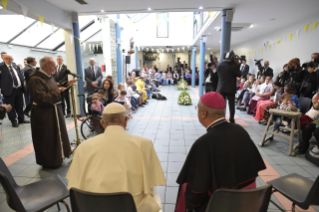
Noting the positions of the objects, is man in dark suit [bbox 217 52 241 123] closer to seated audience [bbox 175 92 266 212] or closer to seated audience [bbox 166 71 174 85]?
seated audience [bbox 175 92 266 212]

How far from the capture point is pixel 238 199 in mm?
1133

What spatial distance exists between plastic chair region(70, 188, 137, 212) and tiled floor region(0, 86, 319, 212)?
3.90 ft

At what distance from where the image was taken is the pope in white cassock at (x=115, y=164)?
1.21 metres

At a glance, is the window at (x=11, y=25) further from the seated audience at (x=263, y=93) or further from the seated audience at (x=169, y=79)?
the seated audience at (x=169, y=79)

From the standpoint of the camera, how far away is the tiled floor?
106 inches

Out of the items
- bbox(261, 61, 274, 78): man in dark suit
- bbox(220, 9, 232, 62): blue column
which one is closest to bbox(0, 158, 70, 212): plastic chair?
bbox(220, 9, 232, 62): blue column

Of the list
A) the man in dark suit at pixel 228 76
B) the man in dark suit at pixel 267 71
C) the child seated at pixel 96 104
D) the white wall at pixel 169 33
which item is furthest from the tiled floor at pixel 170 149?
the white wall at pixel 169 33

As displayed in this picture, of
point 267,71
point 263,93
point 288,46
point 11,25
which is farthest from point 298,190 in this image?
point 11,25

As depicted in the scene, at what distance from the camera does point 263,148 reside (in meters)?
3.76

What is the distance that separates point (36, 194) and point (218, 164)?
1.58m

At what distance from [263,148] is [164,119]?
277 centimetres

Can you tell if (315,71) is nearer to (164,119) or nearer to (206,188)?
(164,119)

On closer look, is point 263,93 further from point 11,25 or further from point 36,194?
point 11,25

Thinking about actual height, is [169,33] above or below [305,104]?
above
